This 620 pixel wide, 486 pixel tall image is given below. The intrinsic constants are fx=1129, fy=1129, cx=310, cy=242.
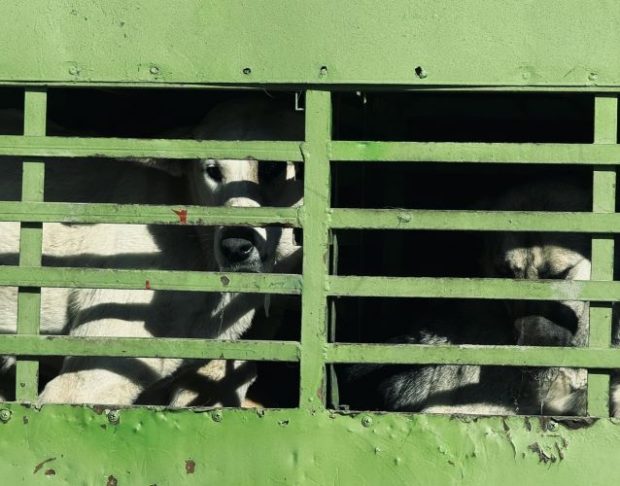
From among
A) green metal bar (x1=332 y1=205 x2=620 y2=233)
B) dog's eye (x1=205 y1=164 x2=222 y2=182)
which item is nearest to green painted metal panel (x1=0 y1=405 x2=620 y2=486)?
green metal bar (x1=332 y1=205 x2=620 y2=233)

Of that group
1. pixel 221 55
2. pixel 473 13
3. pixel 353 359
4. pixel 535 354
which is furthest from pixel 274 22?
pixel 535 354

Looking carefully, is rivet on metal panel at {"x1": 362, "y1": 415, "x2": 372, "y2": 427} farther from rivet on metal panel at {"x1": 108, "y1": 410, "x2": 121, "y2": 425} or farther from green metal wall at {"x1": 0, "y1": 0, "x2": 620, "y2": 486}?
rivet on metal panel at {"x1": 108, "y1": 410, "x2": 121, "y2": 425}

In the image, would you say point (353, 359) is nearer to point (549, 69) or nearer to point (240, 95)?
point (549, 69)

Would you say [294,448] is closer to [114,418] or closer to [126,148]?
[114,418]

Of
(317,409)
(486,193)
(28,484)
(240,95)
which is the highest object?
(240,95)

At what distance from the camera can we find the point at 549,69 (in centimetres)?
388

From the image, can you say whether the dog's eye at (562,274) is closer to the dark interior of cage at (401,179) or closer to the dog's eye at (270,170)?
the dark interior of cage at (401,179)

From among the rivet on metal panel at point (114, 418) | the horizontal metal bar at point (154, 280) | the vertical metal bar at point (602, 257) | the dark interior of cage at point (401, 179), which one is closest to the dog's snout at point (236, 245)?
the dark interior of cage at point (401, 179)

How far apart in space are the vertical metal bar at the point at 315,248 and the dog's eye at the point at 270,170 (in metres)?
1.38

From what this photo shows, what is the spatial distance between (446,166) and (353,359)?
2627 millimetres

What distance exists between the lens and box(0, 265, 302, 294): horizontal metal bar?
393 cm

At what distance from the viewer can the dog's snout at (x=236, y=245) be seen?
4.78 meters

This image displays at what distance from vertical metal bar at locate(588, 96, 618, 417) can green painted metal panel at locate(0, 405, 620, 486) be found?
0.34 feet

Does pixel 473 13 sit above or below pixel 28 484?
above
